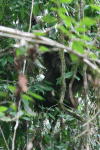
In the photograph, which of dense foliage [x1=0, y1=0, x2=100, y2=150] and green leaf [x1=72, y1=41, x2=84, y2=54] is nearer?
green leaf [x1=72, y1=41, x2=84, y2=54]

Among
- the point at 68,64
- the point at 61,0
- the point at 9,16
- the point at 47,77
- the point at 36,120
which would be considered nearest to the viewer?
the point at 61,0

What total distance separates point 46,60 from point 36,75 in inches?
14.4

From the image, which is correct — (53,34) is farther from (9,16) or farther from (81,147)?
(81,147)

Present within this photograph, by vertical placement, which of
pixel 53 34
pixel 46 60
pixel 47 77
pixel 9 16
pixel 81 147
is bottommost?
pixel 81 147

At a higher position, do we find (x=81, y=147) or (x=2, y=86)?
(x=2, y=86)

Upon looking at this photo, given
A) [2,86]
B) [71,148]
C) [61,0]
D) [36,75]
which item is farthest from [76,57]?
[36,75]

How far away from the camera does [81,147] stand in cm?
160

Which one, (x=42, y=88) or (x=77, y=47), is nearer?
(x=77, y=47)

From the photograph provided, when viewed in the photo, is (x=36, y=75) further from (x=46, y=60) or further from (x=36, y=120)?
(x=36, y=120)

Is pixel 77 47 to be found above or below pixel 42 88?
above

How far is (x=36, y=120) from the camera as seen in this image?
198 centimetres

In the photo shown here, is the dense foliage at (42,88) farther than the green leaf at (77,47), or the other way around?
the dense foliage at (42,88)

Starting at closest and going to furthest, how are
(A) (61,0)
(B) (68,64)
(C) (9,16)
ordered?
(A) (61,0) → (C) (9,16) → (B) (68,64)

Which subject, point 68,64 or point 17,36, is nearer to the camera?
point 17,36
